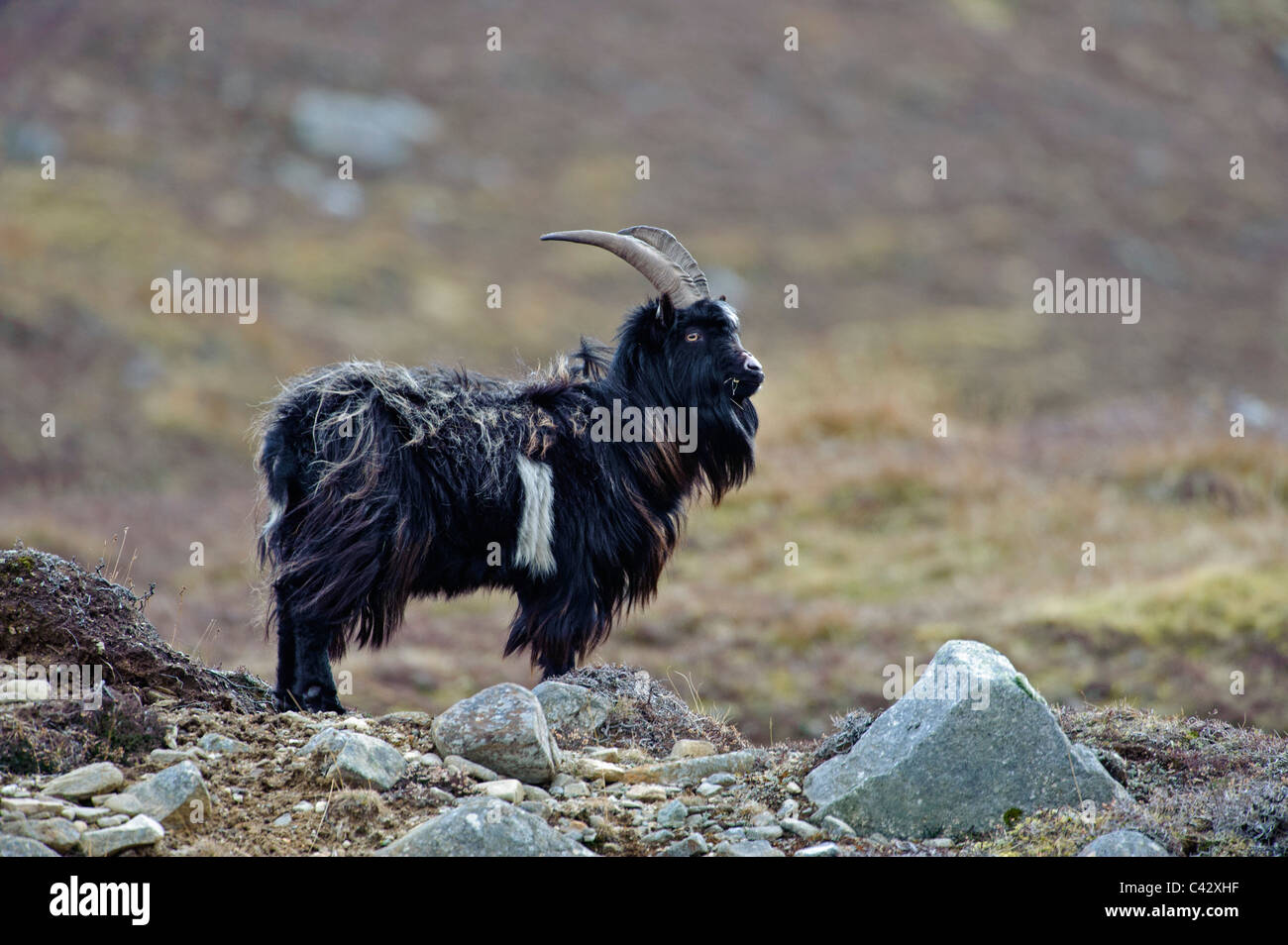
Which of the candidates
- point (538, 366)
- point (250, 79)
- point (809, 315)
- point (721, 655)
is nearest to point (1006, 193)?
point (809, 315)

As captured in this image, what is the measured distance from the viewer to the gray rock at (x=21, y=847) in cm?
516

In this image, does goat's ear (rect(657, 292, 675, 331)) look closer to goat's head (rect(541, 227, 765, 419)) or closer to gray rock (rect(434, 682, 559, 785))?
goat's head (rect(541, 227, 765, 419))

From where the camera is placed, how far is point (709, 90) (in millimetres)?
48062

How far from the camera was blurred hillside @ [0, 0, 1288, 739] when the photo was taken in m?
18.2

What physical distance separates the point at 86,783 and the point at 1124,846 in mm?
4384

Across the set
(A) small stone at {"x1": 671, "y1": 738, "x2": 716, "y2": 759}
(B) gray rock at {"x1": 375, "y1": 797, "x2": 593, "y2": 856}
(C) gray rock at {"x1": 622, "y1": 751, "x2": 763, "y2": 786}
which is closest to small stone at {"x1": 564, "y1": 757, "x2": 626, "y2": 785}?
(C) gray rock at {"x1": 622, "y1": 751, "x2": 763, "y2": 786}

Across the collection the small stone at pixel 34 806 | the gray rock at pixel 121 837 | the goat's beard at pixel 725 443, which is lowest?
the gray rock at pixel 121 837

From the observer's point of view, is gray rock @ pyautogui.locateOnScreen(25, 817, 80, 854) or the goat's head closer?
gray rock @ pyautogui.locateOnScreen(25, 817, 80, 854)

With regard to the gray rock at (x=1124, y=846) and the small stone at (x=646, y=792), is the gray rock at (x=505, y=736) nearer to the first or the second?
the small stone at (x=646, y=792)

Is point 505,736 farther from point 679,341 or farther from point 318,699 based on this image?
point 679,341

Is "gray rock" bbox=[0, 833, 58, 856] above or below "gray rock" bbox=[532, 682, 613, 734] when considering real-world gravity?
below

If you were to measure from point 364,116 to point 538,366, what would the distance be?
117ft

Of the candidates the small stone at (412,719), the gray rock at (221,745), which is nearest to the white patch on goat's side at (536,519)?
the small stone at (412,719)

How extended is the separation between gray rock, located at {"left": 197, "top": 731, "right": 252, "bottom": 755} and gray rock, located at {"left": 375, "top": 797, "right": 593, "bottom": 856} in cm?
131
